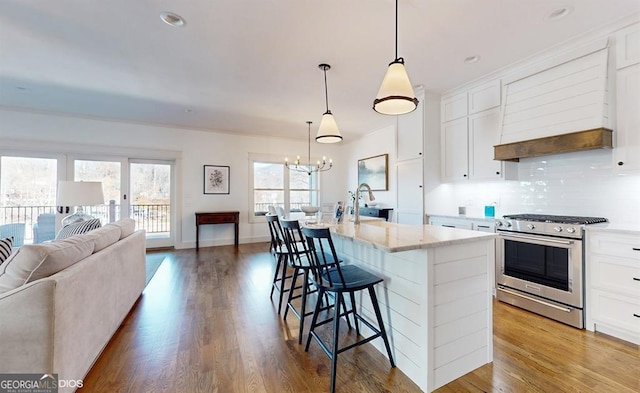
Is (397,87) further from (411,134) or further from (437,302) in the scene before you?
(411,134)

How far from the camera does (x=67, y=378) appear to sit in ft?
4.81

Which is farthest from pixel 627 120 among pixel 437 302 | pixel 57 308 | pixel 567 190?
pixel 57 308

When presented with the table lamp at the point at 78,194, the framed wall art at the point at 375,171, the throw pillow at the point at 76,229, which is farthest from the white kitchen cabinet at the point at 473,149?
the table lamp at the point at 78,194

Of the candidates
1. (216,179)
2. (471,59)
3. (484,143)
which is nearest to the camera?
(471,59)

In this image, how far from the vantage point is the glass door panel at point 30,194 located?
454 cm

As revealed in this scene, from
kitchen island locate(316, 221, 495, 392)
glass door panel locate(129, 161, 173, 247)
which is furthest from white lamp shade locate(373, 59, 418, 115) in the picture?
glass door panel locate(129, 161, 173, 247)

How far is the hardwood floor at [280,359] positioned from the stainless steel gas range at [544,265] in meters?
0.15

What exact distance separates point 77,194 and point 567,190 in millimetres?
5708

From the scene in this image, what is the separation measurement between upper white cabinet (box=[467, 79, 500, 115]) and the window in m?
4.13

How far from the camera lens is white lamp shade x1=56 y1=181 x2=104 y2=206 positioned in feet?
10.4

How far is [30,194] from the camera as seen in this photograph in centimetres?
471

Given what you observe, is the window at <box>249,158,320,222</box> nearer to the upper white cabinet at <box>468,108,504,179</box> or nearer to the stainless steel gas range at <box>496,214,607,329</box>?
the upper white cabinet at <box>468,108,504,179</box>

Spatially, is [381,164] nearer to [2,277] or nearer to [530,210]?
[530,210]

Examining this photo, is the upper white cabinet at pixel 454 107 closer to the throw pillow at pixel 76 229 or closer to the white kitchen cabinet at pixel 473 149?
the white kitchen cabinet at pixel 473 149
